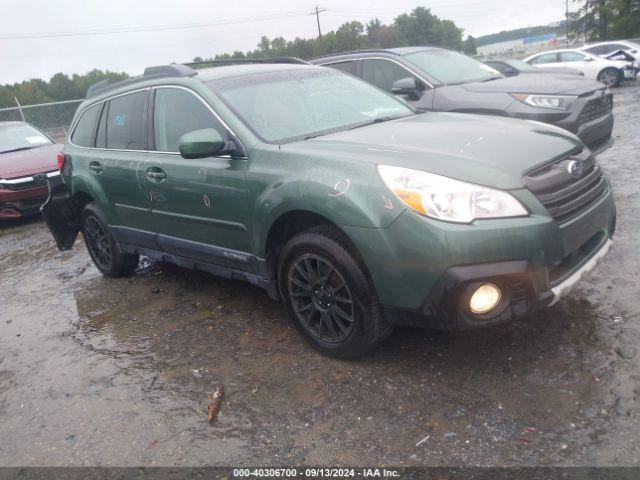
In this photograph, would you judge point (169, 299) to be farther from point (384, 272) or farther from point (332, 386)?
point (384, 272)

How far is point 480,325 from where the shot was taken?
281cm

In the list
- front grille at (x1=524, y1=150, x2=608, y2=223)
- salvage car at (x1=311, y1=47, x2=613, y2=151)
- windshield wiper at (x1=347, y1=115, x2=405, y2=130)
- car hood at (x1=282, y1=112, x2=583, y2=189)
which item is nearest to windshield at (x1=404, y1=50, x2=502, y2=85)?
salvage car at (x1=311, y1=47, x2=613, y2=151)

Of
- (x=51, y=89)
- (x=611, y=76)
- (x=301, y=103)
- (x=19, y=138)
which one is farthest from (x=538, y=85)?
(x=51, y=89)

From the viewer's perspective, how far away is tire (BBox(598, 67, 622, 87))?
62.5 feet

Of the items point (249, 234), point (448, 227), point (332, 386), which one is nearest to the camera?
point (448, 227)

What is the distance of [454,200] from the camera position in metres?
2.76

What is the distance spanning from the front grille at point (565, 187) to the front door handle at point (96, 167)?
3531mm

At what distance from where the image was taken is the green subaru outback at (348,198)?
2.76 meters

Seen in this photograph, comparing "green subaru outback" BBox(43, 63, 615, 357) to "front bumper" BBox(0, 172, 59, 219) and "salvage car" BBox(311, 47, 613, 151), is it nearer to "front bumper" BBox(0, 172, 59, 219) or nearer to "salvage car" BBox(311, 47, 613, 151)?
"salvage car" BBox(311, 47, 613, 151)

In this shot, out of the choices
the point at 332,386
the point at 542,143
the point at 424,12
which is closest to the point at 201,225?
the point at 332,386

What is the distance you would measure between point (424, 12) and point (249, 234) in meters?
77.3

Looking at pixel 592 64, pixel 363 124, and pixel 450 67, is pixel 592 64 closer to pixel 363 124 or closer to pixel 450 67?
pixel 450 67

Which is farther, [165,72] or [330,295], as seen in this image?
[165,72]

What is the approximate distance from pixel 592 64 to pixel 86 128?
61.5 feet
